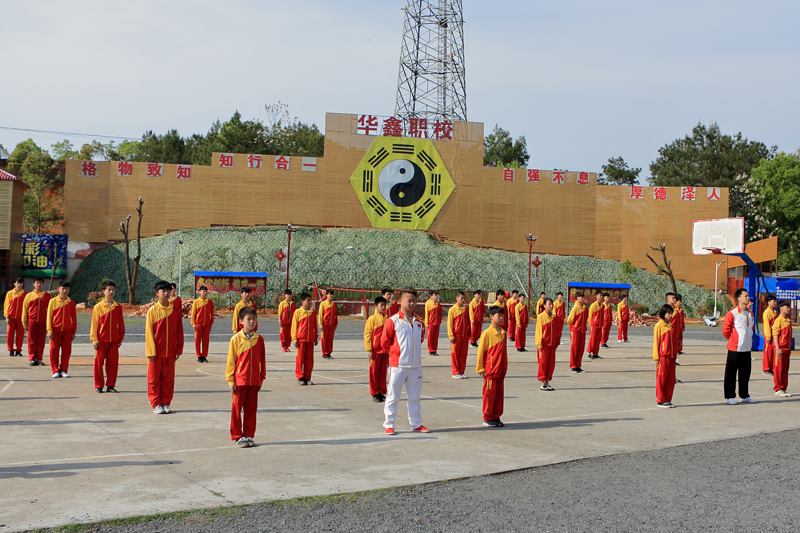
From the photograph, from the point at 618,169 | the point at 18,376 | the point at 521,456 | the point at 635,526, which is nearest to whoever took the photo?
the point at 635,526

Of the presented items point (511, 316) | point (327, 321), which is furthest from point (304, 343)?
point (511, 316)

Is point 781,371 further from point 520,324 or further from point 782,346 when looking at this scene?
point 520,324

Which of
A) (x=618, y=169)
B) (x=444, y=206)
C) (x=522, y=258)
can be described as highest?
(x=618, y=169)

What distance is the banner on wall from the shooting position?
39.8 m

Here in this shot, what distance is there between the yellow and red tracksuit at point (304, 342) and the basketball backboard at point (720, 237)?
12442mm

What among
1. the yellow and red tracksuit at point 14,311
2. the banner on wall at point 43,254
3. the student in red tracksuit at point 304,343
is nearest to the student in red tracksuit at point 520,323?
the student in red tracksuit at point 304,343

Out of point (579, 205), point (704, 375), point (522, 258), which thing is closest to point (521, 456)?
point (704, 375)

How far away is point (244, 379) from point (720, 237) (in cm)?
1656

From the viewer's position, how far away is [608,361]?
17.1 m

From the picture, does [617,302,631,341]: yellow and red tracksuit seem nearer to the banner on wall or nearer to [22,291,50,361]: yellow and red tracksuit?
[22,291,50,361]: yellow and red tracksuit

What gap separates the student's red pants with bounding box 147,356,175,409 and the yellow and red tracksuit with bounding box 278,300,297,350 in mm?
7883

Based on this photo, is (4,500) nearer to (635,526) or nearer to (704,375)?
(635,526)

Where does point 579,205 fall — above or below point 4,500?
above

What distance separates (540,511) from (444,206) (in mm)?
40719
